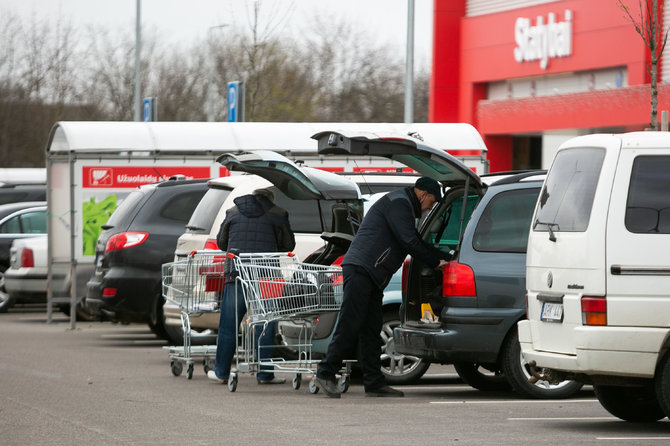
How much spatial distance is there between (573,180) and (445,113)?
77.7ft

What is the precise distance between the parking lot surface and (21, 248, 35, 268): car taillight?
24.0 feet

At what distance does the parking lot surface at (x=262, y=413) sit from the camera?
27.8ft

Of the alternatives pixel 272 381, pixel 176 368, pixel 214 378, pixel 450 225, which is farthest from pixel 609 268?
pixel 176 368

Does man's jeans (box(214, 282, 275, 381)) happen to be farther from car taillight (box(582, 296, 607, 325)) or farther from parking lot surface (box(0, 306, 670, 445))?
car taillight (box(582, 296, 607, 325))

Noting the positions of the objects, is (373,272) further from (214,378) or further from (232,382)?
(214,378)

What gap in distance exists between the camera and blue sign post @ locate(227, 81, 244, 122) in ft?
84.2

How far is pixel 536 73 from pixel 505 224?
61.9ft

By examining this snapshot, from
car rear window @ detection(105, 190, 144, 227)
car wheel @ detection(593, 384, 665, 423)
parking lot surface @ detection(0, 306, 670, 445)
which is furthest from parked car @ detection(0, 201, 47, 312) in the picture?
car wheel @ detection(593, 384, 665, 423)

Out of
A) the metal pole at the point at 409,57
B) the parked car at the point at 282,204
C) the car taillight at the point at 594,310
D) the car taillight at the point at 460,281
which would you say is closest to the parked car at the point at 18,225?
the metal pole at the point at 409,57

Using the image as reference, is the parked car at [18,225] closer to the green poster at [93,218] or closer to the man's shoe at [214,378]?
the green poster at [93,218]

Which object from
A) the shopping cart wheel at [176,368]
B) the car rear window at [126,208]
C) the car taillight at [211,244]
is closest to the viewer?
the shopping cart wheel at [176,368]

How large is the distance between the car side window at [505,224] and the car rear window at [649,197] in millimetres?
2139

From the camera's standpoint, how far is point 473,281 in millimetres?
10430

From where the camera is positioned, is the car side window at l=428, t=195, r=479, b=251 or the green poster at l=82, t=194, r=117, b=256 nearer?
the car side window at l=428, t=195, r=479, b=251
